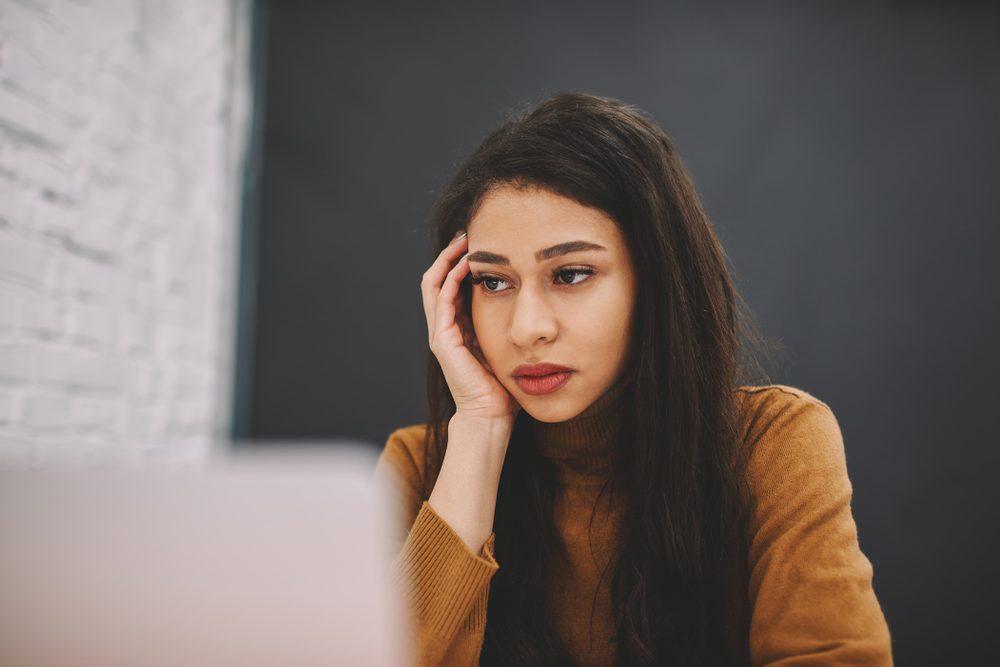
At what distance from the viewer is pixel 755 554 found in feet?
3.15

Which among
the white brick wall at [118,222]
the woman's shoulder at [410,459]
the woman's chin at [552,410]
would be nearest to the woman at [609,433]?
the woman's chin at [552,410]

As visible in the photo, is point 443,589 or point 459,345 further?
point 459,345

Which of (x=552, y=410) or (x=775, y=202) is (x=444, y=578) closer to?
(x=552, y=410)

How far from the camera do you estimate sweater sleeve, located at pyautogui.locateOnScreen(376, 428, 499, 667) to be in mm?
949

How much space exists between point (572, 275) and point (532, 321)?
9cm

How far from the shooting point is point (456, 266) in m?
1.19

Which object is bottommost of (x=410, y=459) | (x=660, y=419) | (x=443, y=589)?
(x=443, y=589)

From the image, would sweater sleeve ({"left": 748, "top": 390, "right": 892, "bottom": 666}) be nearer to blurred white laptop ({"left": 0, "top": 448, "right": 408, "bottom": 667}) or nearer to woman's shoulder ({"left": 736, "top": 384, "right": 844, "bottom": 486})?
woman's shoulder ({"left": 736, "top": 384, "right": 844, "bottom": 486})

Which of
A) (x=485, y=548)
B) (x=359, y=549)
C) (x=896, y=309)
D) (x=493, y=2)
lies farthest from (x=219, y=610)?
(x=493, y=2)

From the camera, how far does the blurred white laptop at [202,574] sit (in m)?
0.27

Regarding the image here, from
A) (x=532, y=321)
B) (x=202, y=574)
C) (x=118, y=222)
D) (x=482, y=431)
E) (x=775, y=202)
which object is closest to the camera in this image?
(x=202, y=574)

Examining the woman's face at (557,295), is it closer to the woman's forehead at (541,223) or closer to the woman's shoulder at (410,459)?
the woman's forehead at (541,223)

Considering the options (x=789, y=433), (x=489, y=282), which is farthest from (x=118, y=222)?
(x=789, y=433)

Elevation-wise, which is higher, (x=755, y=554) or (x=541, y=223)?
(x=541, y=223)
